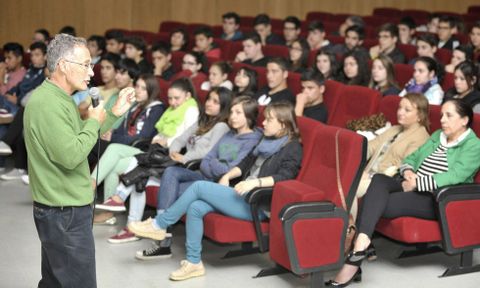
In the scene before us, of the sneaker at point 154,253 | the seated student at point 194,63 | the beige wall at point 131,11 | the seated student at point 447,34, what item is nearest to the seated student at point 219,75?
the seated student at point 194,63

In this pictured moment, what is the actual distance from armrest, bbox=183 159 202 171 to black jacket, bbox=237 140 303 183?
0.55m

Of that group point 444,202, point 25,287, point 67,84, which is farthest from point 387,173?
point 67,84

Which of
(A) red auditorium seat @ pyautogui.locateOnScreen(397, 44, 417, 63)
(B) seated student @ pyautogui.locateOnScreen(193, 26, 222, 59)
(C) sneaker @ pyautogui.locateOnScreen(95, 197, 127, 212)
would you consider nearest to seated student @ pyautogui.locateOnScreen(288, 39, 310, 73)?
(A) red auditorium seat @ pyautogui.locateOnScreen(397, 44, 417, 63)

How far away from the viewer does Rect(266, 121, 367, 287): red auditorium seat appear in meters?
4.12

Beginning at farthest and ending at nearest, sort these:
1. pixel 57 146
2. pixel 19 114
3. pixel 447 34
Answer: pixel 447 34, pixel 19 114, pixel 57 146

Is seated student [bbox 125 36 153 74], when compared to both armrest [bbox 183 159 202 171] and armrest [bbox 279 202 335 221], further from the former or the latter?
armrest [bbox 279 202 335 221]

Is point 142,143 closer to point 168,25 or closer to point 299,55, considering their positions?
point 299,55

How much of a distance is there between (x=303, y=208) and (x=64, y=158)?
1424mm

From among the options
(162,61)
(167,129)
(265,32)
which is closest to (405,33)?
(265,32)

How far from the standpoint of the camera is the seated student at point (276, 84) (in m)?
6.02

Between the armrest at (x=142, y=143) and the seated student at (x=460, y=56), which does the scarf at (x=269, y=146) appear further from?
the seated student at (x=460, y=56)

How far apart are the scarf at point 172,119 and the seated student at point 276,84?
23.8 inches

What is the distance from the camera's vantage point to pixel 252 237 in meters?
4.52

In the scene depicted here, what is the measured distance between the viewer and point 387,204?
14.6ft
